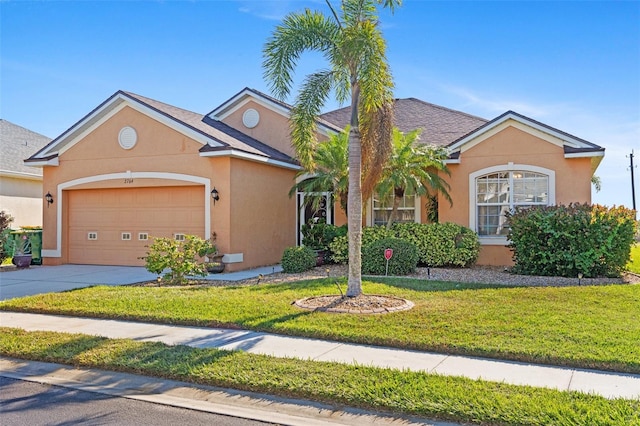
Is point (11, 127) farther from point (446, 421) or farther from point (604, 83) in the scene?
point (446, 421)

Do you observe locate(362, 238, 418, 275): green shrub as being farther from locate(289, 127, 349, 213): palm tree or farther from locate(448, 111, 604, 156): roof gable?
locate(448, 111, 604, 156): roof gable

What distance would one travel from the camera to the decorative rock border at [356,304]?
28.1 feet

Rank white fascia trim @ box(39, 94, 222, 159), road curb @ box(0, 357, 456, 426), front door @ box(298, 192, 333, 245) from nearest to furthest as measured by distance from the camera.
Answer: road curb @ box(0, 357, 456, 426)
white fascia trim @ box(39, 94, 222, 159)
front door @ box(298, 192, 333, 245)

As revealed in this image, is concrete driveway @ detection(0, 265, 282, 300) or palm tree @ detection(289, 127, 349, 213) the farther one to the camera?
palm tree @ detection(289, 127, 349, 213)

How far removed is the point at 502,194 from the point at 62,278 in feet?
40.2

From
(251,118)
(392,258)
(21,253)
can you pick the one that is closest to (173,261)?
(392,258)

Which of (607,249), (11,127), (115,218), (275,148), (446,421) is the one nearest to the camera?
(446,421)

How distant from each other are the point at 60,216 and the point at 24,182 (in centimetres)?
640

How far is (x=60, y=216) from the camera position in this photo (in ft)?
55.3

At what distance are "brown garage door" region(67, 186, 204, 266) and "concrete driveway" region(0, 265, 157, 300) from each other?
0.63m

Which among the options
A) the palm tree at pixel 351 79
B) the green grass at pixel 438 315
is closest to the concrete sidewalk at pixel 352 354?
the green grass at pixel 438 315

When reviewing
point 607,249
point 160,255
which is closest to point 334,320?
point 160,255

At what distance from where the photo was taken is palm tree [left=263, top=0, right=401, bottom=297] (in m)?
9.06

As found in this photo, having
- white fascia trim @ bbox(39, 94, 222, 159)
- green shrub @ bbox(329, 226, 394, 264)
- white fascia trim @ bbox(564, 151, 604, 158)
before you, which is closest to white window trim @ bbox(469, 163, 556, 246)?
white fascia trim @ bbox(564, 151, 604, 158)
